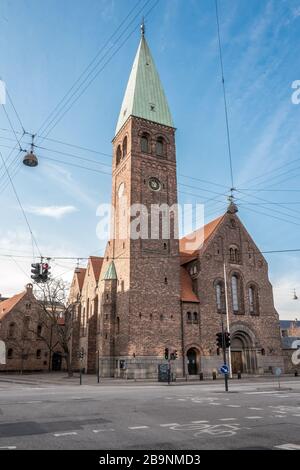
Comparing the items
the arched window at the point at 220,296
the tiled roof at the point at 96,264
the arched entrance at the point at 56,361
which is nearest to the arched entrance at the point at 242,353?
the arched window at the point at 220,296

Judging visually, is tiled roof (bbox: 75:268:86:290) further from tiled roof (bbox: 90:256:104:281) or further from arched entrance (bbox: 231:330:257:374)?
arched entrance (bbox: 231:330:257:374)

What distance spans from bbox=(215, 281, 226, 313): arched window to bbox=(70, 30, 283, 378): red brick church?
0.11 metres

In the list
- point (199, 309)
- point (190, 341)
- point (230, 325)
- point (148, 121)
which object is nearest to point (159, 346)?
point (190, 341)

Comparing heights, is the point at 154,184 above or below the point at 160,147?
below

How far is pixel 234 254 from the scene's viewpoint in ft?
149

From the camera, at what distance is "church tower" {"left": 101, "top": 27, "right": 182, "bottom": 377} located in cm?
3688

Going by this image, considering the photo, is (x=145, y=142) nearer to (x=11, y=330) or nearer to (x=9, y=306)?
(x=9, y=306)

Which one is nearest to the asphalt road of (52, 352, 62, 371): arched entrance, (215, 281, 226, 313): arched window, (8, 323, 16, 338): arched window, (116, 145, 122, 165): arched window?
(215, 281, 226, 313): arched window

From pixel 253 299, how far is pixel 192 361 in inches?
429

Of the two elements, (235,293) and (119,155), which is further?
(119,155)

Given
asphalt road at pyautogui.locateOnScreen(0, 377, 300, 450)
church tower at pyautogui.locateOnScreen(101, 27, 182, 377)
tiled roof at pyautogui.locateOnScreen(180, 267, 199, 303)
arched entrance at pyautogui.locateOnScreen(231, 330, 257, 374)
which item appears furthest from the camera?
arched entrance at pyautogui.locateOnScreen(231, 330, 257, 374)

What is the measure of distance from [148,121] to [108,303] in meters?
20.7

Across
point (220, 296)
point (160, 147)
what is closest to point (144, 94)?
point (160, 147)

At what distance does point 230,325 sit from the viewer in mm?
41969
